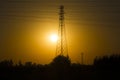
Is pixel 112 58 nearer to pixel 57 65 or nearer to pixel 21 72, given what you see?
pixel 57 65

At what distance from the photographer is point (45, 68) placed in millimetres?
55188

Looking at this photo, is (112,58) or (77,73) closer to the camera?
(77,73)

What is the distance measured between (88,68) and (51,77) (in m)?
6.30

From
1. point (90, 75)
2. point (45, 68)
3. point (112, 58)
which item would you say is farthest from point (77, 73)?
point (112, 58)

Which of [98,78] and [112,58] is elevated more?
[112,58]

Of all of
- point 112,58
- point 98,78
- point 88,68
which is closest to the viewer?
point 98,78

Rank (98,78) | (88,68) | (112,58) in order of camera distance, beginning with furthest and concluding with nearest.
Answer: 1. (112,58)
2. (88,68)
3. (98,78)

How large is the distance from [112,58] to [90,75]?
53.8 ft

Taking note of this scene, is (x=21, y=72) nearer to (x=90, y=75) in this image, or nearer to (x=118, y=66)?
(x=90, y=75)

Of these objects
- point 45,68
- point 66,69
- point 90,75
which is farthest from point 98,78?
point 45,68

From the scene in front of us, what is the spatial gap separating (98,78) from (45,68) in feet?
28.3

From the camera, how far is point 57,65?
5700 cm

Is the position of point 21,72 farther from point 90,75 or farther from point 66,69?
point 90,75

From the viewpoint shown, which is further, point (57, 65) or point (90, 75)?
point (57, 65)
